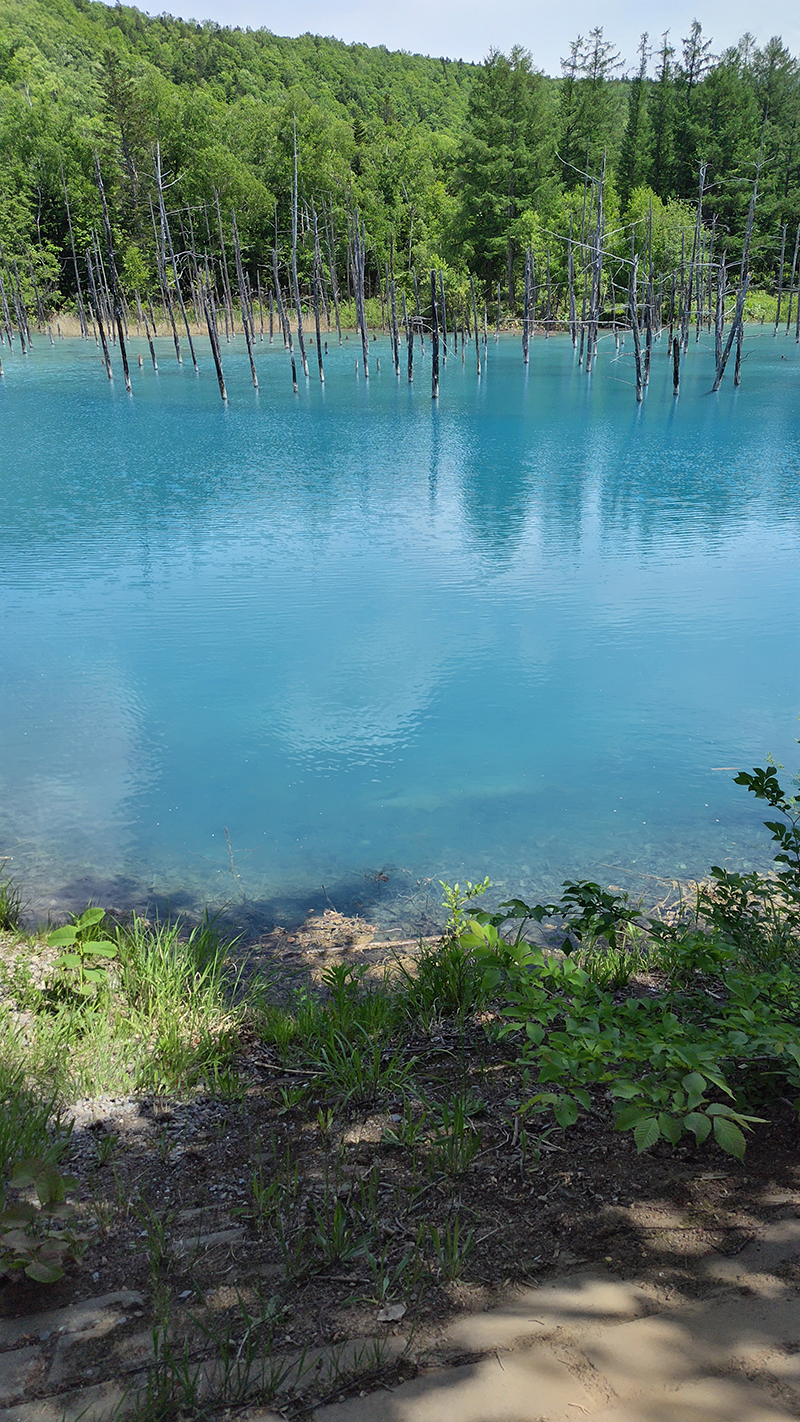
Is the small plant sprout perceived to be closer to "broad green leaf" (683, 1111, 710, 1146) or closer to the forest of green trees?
"broad green leaf" (683, 1111, 710, 1146)

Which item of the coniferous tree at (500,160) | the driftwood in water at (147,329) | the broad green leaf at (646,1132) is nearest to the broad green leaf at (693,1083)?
the broad green leaf at (646,1132)

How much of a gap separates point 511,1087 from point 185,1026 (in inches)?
52.3

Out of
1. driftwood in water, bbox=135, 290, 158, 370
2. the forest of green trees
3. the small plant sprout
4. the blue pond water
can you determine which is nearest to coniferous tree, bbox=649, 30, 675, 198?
the forest of green trees

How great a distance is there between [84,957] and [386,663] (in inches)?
238

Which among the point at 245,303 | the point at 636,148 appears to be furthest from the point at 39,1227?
the point at 636,148

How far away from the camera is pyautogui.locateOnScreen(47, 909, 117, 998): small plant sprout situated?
3.53m

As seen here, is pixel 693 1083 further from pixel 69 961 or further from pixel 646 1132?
pixel 69 961

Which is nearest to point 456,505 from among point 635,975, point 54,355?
point 635,975

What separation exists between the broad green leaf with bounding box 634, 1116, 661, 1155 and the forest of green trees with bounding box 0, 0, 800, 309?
58194 millimetres

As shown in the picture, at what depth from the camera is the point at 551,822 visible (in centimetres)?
638

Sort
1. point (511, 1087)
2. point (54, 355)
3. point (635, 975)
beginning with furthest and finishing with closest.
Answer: point (54, 355) < point (635, 975) < point (511, 1087)

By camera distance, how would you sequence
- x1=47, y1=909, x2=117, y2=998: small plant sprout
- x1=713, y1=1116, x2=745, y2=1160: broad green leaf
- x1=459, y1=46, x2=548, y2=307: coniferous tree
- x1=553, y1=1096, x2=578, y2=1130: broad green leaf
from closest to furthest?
x1=713, y1=1116, x2=745, y2=1160: broad green leaf, x1=553, y1=1096, x2=578, y2=1130: broad green leaf, x1=47, y1=909, x2=117, y2=998: small plant sprout, x1=459, y1=46, x2=548, y2=307: coniferous tree

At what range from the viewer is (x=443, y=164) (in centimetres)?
7525

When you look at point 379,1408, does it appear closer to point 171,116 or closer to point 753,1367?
point 753,1367
